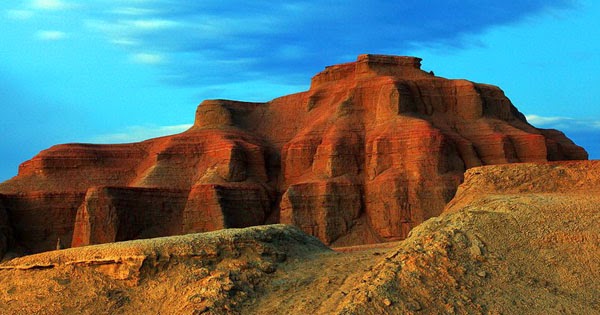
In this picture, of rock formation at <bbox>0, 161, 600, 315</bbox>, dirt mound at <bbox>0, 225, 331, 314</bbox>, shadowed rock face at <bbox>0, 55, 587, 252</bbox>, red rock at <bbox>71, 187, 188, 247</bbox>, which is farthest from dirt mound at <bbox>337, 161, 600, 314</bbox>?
red rock at <bbox>71, 187, 188, 247</bbox>

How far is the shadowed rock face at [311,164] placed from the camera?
6519cm

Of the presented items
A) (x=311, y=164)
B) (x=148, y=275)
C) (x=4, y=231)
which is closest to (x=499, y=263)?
(x=148, y=275)

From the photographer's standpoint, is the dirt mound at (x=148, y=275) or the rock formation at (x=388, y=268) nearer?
the rock formation at (x=388, y=268)

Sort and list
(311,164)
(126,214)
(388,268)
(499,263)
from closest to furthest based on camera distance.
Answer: (388,268), (499,263), (126,214), (311,164)

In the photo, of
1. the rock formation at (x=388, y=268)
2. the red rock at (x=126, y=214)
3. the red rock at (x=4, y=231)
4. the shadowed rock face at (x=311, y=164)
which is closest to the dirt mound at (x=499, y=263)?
the rock formation at (x=388, y=268)

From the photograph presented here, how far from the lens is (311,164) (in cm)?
7288

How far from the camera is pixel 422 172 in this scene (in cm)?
6400

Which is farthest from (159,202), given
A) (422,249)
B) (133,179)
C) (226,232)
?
(422,249)

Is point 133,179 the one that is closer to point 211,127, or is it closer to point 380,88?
point 211,127

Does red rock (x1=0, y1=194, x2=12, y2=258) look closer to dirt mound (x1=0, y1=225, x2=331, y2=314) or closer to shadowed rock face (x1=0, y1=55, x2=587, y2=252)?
shadowed rock face (x1=0, y1=55, x2=587, y2=252)

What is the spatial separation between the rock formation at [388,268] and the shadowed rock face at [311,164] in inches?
1669

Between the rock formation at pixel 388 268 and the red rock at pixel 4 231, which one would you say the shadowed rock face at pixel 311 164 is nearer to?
the red rock at pixel 4 231

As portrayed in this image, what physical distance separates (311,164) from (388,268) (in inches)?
2220

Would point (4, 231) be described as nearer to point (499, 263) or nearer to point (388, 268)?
point (388, 268)
